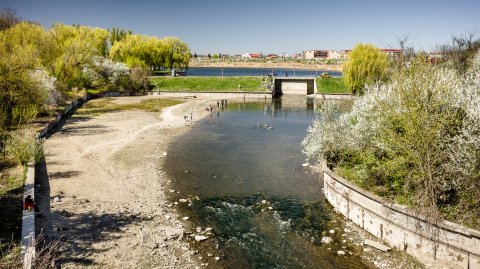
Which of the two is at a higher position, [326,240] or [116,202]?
[116,202]

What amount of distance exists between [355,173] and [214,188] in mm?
9310

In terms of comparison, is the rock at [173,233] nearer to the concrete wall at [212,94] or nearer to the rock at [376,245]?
the rock at [376,245]

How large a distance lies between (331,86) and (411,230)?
65650 mm

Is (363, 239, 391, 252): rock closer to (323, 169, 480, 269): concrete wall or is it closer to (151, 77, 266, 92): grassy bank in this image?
(323, 169, 480, 269): concrete wall

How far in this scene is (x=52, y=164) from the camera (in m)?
27.4

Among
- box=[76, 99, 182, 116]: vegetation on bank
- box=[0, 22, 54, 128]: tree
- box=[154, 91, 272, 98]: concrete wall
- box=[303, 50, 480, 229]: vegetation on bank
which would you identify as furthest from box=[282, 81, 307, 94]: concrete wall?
box=[303, 50, 480, 229]: vegetation on bank

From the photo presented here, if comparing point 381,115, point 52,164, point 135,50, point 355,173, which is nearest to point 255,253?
point 355,173

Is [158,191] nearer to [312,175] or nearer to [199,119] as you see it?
[312,175]

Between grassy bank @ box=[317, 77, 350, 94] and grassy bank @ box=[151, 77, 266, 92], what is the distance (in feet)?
43.1

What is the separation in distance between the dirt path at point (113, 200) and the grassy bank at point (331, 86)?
4605 centimetres

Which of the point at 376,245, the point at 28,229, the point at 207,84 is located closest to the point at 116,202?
the point at 28,229

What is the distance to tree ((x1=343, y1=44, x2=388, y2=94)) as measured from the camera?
6438 cm

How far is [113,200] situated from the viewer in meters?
21.2

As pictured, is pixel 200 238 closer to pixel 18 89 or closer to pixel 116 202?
pixel 116 202
